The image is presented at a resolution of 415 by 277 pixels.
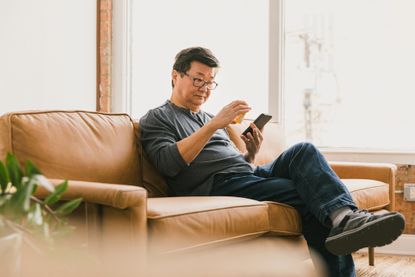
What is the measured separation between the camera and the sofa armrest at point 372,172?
10.2 ft

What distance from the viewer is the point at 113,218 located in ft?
5.74

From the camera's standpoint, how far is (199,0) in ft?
13.6

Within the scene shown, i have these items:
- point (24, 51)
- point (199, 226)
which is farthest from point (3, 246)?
point (24, 51)

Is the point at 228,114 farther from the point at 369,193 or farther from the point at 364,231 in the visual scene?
the point at 369,193

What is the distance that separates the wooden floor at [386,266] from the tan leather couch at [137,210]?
51 cm

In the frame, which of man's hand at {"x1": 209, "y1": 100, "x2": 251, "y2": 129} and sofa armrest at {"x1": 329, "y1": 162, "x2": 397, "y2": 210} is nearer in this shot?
man's hand at {"x1": 209, "y1": 100, "x2": 251, "y2": 129}

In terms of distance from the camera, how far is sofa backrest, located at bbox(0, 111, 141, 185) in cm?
209

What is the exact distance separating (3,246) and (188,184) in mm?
1552

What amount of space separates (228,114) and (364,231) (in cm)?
72

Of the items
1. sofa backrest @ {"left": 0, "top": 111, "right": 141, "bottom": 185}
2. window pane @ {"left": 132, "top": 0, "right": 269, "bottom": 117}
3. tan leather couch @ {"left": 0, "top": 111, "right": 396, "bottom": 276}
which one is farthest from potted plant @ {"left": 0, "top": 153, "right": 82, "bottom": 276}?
window pane @ {"left": 132, "top": 0, "right": 269, "bottom": 117}

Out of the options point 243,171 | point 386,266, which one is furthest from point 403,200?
point 243,171

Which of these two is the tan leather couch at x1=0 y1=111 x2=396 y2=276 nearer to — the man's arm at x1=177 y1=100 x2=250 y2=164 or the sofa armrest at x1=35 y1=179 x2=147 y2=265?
the sofa armrest at x1=35 y1=179 x2=147 y2=265

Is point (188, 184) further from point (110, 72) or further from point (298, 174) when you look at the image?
point (110, 72)

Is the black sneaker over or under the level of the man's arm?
under
